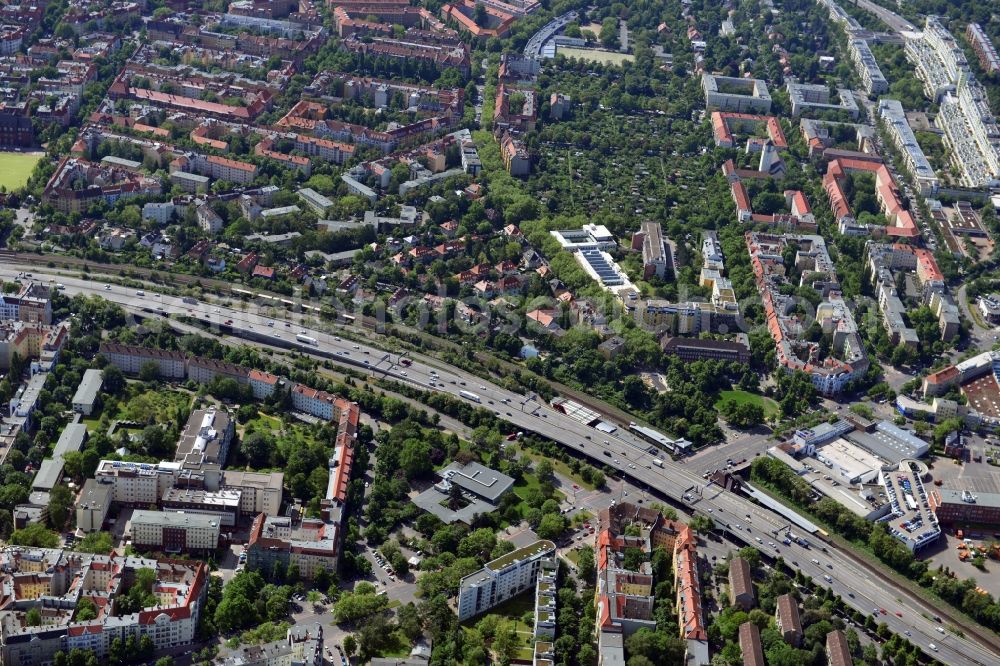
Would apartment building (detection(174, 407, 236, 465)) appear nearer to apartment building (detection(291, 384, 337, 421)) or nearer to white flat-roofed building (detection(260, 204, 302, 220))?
apartment building (detection(291, 384, 337, 421))

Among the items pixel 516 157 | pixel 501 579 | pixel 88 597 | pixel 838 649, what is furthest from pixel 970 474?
pixel 516 157

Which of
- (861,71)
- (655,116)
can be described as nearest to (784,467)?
(655,116)

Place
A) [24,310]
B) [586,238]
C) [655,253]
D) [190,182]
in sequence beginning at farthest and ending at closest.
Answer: [190,182] → [586,238] → [655,253] → [24,310]

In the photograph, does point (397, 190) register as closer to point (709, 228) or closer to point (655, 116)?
point (709, 228)

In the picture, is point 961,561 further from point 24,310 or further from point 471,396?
point 24,310

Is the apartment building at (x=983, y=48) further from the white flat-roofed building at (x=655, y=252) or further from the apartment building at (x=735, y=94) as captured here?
the white flat-roofed building at (x=655, y=252)

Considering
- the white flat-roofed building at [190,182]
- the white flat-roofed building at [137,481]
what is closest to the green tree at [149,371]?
the white flat-roofed building at [137,481]
